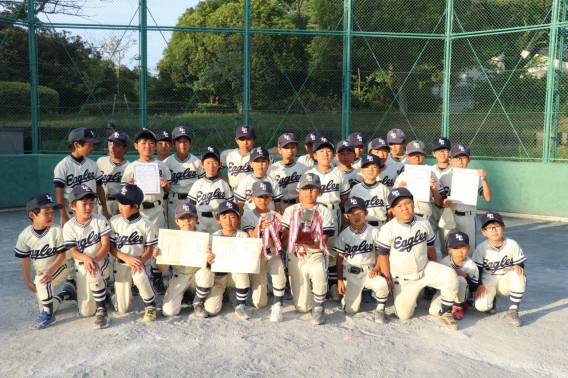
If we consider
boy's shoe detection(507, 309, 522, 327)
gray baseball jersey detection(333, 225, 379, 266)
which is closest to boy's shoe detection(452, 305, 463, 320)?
boy's shoe detection(507, 309, 522, 327)

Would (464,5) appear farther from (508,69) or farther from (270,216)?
(270,216)

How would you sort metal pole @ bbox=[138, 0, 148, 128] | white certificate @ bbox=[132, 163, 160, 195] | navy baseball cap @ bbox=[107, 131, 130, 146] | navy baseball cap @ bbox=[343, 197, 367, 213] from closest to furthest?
navy baseball cap @ bbox=[343, 197, 367, 213]
white certificate @ bbox=[132, 163, 160, 195]
navy baseball cap @ bbox=[107, 131, 130, 146]
metal pole @ bbox=[138, 0, 148, 128]

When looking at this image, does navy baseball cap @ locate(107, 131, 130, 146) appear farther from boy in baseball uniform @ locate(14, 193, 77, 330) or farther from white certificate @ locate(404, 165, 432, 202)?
white certificate @ locate(404, 165, 432, 202)

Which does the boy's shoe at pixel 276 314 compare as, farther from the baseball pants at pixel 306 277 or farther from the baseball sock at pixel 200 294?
the baseball sock at pixel 200 294

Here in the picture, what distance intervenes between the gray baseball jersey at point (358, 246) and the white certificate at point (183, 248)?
4.45 feet

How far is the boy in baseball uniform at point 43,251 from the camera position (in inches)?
191

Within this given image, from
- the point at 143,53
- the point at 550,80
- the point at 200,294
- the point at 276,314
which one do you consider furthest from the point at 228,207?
the point at 550,80

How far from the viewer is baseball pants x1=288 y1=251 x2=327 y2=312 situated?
5.11 meters

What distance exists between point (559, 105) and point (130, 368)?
9.32 metres

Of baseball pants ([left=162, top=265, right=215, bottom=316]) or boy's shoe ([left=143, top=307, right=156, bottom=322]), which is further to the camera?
baseball pants ([left=162, top=265, right=215, bottom=316])

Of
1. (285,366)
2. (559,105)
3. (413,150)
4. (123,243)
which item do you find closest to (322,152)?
(413,150)

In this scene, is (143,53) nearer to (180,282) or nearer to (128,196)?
(128,196)

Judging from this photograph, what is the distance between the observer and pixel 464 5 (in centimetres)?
1152

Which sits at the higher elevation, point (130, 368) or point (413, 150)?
point (413, 150)
